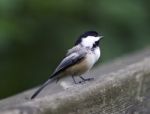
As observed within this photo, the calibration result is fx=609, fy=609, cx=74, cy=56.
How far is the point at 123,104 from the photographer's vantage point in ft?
7.53

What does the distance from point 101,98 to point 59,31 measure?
2935 mm

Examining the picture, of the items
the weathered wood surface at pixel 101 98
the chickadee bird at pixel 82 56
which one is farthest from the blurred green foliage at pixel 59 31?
the weathered wood surface at pixel 101 98

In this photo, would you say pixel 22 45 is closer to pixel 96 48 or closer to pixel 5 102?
pixel 96 48

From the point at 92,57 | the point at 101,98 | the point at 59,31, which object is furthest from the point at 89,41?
the point at 59,31

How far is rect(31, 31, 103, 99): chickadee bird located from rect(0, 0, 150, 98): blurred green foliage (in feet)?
6.34

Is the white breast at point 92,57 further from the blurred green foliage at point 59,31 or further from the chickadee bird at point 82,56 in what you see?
the blurred green foliage at point 59,31

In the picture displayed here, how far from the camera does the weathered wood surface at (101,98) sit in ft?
6.24

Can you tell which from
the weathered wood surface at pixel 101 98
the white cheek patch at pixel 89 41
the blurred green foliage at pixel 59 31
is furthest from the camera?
the blurred green foliage at pixel 59 31

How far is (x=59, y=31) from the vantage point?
5.08 meters

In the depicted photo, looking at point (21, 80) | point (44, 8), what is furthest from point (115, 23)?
point (21, 80)

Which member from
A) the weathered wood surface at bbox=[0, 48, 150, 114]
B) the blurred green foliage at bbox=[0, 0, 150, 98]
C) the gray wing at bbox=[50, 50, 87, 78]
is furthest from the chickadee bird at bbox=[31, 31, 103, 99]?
the blurred green foliage at bbox=[0, 0, 150, 98]

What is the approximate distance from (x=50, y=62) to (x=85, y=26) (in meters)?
0.42

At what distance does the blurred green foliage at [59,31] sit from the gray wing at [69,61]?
6.36ft

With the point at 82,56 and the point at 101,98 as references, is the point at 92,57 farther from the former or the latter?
the point at 101,98
